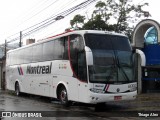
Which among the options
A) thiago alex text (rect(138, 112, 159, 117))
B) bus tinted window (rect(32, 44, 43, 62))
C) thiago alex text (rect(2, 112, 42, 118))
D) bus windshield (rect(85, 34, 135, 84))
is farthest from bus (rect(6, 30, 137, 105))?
thiago alex text (rect(2, 112, 42, 118))

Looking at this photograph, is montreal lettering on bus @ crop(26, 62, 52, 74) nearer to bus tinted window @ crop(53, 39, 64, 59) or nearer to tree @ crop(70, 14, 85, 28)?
bus tinted window @ crop(53, 39, 64, 59)

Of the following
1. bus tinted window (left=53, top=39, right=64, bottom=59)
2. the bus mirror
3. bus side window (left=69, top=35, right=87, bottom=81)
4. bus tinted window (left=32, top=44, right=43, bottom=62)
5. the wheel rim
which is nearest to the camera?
the bus mirror

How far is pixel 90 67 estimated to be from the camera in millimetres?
13914

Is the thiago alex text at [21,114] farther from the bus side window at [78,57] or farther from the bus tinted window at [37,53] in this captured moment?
the bus tinted window at [37,53]

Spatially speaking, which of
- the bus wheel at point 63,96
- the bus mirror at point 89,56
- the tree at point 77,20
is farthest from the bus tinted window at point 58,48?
the tree at point 77,20

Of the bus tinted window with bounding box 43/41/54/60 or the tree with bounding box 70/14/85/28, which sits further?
the tree with bounding box 70/14/85/28

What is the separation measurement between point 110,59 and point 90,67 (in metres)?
1.03

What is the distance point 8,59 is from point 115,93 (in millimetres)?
14514

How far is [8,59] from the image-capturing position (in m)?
26.8

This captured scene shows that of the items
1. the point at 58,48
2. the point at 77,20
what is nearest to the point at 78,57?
the point at 58,48

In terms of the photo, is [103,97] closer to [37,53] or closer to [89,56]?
[89,56]

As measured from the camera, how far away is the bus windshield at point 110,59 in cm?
1405

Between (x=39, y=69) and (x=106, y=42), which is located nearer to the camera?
(x=106, y=42)

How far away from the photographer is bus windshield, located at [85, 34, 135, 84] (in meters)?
14.1
